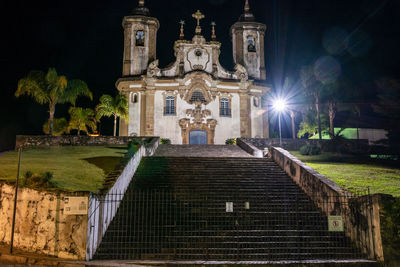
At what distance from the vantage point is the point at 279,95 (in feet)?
111

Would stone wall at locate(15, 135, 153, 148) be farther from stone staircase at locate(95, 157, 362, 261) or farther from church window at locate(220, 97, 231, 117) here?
stone staircase at locate(95, 157, 362, 261)

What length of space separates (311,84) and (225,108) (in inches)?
296

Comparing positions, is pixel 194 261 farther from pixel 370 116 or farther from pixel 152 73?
pixel 370 116

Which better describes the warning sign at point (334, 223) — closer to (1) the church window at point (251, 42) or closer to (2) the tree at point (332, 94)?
(2) the tree at point (332, 94)

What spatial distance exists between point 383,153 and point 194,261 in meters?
20.2

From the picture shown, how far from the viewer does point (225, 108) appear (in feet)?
98.6

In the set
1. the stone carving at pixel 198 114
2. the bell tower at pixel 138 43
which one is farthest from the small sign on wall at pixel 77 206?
the bell tower at pixel 138 43

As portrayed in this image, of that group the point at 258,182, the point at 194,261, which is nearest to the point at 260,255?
the point at 194,261

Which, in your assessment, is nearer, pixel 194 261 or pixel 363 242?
pixel 194 261

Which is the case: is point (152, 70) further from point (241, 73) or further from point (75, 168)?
point (75, 168)

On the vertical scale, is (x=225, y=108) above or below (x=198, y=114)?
above

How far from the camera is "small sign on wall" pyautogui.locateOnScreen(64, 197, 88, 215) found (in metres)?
8.59

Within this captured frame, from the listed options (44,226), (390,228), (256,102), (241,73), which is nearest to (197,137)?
(256,102)

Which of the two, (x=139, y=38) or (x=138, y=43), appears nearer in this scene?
(x=138, y=43)
